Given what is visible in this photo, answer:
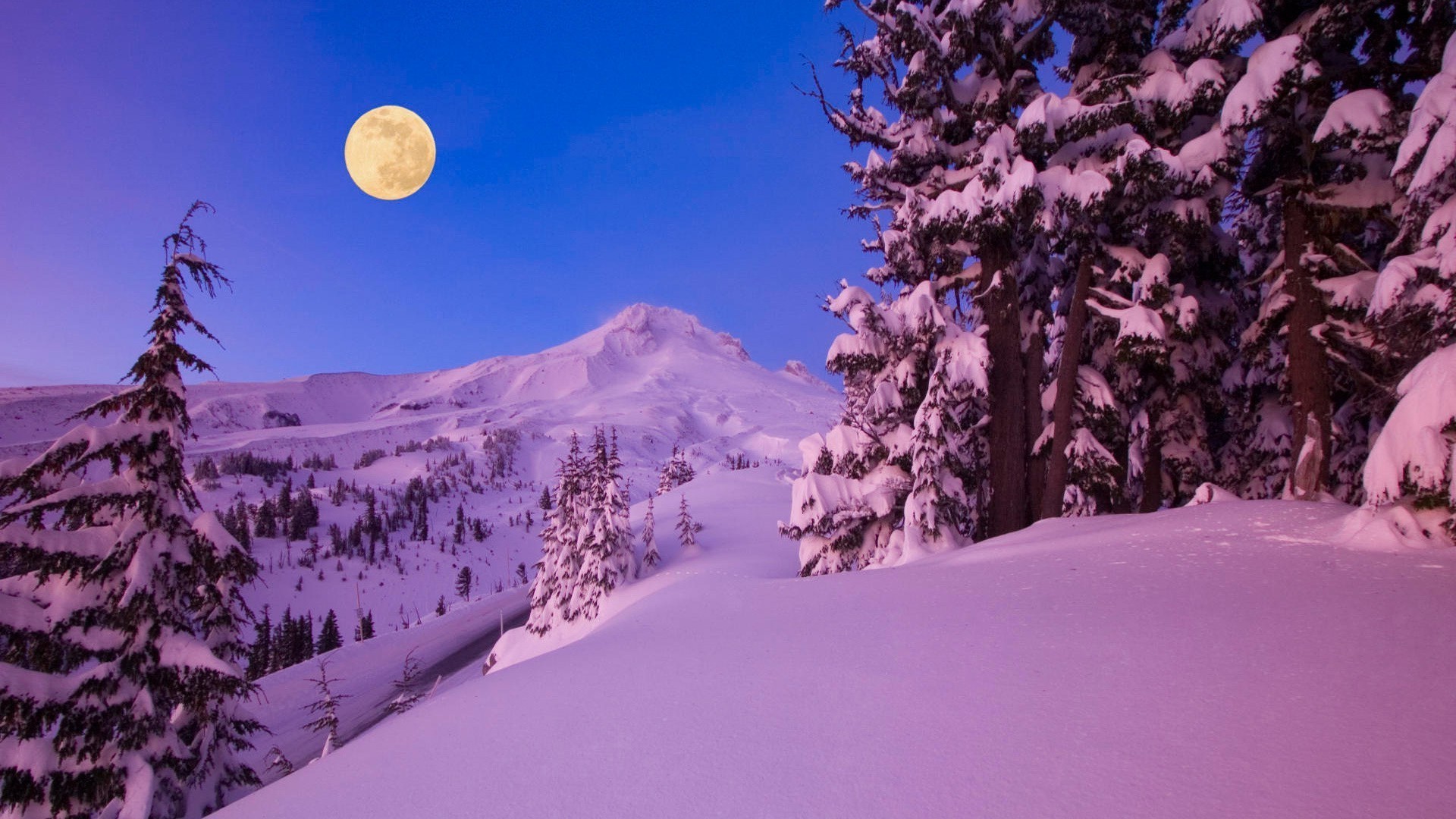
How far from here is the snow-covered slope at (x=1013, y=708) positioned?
112 inches

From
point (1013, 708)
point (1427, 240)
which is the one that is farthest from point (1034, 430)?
point (1013, 708)

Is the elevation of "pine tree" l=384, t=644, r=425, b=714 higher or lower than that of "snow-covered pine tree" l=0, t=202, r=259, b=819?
lower

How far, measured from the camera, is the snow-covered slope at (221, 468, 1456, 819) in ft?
9.37

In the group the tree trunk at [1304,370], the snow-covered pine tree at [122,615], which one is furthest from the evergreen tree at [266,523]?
the tree trunk at [1304,370]

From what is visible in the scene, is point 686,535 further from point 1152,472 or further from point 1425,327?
point 1425,327

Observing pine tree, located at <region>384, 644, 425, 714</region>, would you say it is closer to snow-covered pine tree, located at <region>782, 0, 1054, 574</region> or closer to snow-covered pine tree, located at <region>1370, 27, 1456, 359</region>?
snow-covered pine tree, located at <region>782, 0, 1054, 574</region>

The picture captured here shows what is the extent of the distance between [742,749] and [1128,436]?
452 inches

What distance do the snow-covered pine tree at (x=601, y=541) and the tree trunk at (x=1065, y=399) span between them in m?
19.9

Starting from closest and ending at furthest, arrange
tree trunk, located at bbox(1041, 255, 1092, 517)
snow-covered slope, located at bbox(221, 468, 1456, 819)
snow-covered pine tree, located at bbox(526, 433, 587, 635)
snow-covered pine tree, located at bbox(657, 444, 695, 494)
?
snow-covered slope, located at bbox(221, 468, 1456, 819)
tree trunk, located at bbox(1041, 255, 1092, 517)
snow-covered pine tree, located at bbox(526, 433, 587, 635)
snow-covered pine tree, located at bbox(657, 444, 695, 494)

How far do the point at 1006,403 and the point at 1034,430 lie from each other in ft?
2.40

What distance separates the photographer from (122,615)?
27.3 feet

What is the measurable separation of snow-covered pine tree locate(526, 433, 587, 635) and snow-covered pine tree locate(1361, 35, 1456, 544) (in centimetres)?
2720

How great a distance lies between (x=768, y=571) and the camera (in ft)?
69.9

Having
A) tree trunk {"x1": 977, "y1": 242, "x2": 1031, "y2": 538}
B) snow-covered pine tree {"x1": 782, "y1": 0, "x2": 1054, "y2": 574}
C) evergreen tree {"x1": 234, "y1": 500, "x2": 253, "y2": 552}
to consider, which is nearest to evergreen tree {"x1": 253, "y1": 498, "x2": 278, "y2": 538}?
evergreen tree {"x1": 234, "y1": 500, "x2": 253, "y2": 552}
